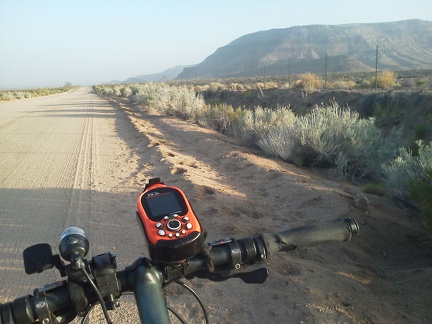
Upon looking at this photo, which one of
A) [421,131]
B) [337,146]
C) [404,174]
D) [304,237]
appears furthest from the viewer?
[421,131]

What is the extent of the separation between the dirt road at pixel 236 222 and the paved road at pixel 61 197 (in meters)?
0.02

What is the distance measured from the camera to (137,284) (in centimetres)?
130

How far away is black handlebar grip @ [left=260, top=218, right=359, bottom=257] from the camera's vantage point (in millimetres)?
1582

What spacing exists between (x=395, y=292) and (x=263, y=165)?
16.6 ft

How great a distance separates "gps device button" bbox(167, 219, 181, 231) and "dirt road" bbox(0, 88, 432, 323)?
2337 millimetres

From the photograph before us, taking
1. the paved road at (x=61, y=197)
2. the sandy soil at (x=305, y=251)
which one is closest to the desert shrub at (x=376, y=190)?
the sandy soil at (x=305, y=251)

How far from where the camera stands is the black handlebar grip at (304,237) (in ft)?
5.19

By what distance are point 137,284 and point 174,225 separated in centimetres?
21

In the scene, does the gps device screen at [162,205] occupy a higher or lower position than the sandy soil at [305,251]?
higher

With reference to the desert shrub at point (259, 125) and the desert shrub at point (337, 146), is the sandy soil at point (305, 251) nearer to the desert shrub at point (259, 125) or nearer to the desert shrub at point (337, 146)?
the desert shrub at point (337, 146)

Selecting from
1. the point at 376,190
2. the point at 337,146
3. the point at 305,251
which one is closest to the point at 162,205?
the point at 305,251

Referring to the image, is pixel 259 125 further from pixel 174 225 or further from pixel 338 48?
pixel 338 48

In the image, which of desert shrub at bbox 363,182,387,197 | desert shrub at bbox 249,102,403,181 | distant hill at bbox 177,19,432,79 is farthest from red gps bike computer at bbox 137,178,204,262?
distant hill at bbox 177,19,432,79

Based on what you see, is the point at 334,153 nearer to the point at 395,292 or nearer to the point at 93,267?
the point at 395,292
